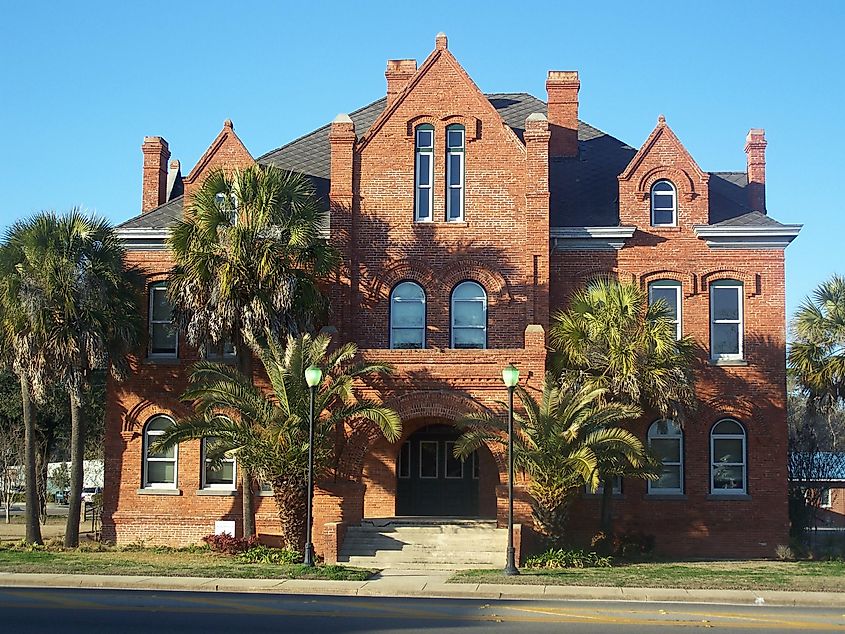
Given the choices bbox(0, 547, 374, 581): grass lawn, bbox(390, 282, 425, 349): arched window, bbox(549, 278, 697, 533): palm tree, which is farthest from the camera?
bbox(390, 282, 425, 349): arched window

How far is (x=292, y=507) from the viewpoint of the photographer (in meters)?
25.9

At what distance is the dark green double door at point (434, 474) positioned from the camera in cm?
3139

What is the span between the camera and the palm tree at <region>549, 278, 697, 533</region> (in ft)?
87.2

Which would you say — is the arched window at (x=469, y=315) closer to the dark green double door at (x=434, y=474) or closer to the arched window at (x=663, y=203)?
the dark green double door at (x=434, y=474)

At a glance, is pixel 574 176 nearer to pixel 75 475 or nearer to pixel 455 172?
pixel 455 172

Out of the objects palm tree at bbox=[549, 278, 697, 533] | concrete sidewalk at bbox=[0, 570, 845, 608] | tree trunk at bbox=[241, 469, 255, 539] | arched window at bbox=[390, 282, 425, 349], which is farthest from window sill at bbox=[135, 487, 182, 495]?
palm tree at bbox=[549, 278, 697, 533]

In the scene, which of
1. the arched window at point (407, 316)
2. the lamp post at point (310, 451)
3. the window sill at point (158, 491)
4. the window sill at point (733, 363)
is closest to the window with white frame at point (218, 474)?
the window sill at point (158, 491)

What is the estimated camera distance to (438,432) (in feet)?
103

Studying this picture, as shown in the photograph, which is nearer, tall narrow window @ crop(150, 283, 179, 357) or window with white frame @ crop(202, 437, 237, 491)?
window with white frame @ crop(202, 437, 237, 491)

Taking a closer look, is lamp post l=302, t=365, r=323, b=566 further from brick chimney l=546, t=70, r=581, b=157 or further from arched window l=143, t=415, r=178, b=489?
brick chimney l=546, t=70, r=581, b=157

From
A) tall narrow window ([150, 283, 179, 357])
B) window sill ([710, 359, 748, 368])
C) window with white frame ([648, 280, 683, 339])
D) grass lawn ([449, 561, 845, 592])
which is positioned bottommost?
grass lawn ([449, 561, 845, 592])

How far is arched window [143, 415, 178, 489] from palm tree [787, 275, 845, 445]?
1758 centimetres

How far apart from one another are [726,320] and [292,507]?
13375mm

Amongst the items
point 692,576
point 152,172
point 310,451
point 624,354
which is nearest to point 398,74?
point 152,172
